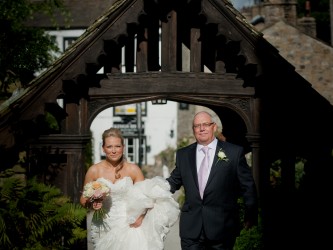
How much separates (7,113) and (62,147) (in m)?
0.97

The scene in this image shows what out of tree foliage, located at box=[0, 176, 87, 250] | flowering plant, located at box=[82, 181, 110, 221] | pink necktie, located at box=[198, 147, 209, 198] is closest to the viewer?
pink necktie, located at box=[198, 147, 209, 198]

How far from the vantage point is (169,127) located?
100 feet

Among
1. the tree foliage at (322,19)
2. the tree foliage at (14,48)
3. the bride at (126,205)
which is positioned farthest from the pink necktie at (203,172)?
the tree foliage at (322,19)

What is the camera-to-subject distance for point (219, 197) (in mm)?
5285

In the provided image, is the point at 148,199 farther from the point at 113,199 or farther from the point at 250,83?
the point at 250,83

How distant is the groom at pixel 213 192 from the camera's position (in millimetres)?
5266

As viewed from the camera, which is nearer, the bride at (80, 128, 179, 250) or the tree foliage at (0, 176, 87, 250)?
the bride at (80, 128, 179, 250)

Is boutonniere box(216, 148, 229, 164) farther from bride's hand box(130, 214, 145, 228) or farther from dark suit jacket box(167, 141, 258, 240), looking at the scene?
bride's hand box(130, 214, 145, 228)

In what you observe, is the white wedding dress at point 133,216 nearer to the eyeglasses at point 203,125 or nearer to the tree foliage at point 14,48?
the eyeglasses at point 203,125

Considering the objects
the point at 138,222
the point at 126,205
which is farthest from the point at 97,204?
the point at 138,222

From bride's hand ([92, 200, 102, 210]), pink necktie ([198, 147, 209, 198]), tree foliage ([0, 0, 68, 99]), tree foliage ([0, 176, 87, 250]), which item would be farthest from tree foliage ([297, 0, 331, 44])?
bride's hand ([92, 200, 102, 210])

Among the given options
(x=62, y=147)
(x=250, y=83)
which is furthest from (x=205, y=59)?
(x=62, y=147)

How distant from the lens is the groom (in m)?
5.27

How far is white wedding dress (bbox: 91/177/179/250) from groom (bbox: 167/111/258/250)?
0.42 metres
